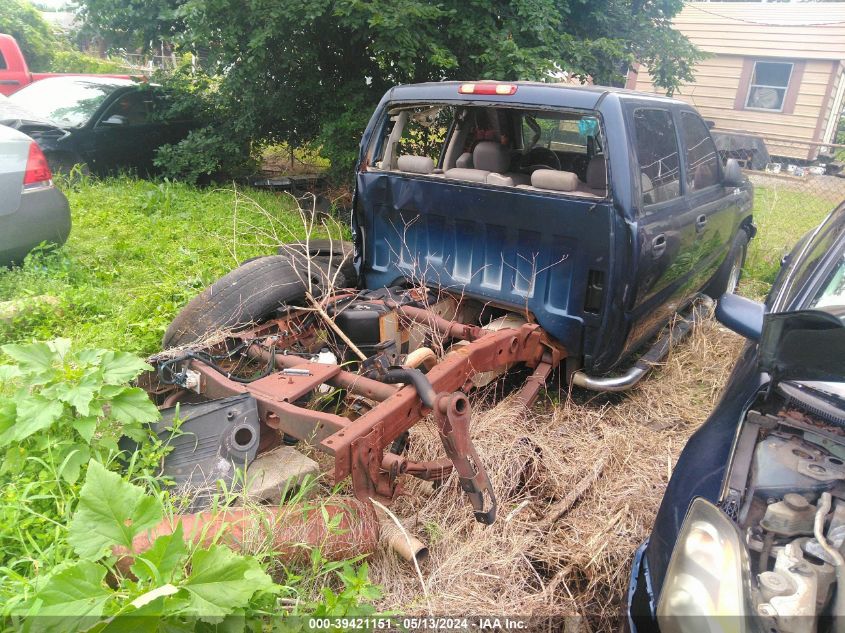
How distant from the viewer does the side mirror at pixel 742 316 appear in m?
2.40

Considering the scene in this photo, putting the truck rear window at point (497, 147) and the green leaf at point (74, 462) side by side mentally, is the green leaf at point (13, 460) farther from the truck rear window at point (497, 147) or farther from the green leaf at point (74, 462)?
the truck rear window at point (497, 147)

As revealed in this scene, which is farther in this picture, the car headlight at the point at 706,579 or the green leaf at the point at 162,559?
the green leaf at the point at 162,559

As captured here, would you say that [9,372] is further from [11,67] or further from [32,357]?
[11,67]

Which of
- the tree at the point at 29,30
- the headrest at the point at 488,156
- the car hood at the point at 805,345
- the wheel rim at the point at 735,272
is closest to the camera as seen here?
the car hood at the point at 805,345

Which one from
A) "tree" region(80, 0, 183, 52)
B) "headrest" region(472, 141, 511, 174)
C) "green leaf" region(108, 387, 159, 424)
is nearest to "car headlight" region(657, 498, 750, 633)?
"green leaf" region(108, 387, 159, 424)

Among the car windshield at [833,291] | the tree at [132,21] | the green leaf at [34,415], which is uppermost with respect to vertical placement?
the tree at [132,21]

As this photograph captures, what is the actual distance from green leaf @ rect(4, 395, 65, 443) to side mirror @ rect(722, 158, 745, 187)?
474 centimetres

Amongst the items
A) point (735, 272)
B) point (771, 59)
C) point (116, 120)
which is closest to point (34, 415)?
point (735, 272)

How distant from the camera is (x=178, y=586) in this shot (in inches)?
68.5

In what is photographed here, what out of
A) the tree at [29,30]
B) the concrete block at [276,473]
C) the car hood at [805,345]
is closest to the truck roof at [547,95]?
the car hood at [805,345]

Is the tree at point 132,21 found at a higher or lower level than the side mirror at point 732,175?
higher

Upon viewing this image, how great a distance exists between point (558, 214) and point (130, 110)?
7686mm

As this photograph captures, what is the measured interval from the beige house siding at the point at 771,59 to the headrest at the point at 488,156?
429 inches

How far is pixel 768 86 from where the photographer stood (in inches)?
571
